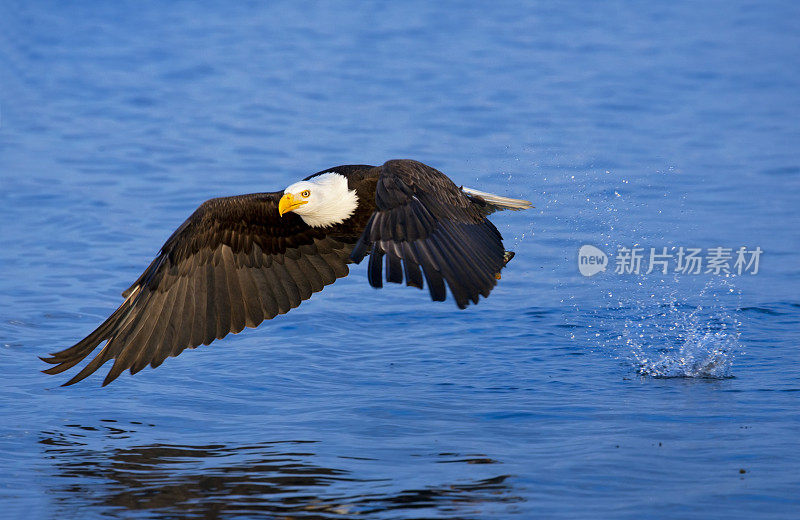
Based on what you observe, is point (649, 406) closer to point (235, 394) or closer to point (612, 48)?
point (235, 394)

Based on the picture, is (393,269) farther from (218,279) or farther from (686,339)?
(686,339)

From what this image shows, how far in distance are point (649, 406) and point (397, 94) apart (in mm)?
9313

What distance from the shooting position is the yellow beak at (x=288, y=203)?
21.9 feet

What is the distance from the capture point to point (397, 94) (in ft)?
50.6

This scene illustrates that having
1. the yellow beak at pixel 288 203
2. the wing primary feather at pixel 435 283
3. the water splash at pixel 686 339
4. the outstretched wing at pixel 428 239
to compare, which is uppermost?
the yellow beak at pixel 288 203

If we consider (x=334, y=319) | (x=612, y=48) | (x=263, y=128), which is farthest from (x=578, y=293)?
(x=612, y=48)

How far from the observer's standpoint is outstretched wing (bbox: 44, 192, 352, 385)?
6.79 metres

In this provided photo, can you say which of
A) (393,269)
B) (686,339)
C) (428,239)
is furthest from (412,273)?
(686,339)

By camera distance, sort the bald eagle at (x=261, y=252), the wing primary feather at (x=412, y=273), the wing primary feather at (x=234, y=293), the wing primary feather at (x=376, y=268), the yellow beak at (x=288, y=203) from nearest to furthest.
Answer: the wing primary feather at (x=376, y=268)
the wing primary feather at (x=412, y=273)
the bald eagle at (x=261, y=252)
the yellow beak at (x=288, y=203)
the wing primary feather at (x=234, y=293)

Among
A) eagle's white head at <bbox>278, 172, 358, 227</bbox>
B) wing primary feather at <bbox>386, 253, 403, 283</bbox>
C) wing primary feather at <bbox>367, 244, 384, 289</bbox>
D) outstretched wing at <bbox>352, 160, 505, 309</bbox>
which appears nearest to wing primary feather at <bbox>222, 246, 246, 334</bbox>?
eagle's white head at <bbox>278, 172, 358, 227</bbox>

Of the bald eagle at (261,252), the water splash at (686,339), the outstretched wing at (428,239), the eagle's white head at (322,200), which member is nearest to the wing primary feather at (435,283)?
the outstretched wing at (428,239)

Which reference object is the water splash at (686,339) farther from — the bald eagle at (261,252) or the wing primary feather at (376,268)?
the wing primary feather at (376,268)

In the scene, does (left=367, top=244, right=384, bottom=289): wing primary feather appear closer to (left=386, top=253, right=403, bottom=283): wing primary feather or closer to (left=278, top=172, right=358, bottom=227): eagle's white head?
(left=386, top=253, right=403, bottom=283): wing primary feather

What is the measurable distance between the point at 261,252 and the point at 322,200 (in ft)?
2.35
